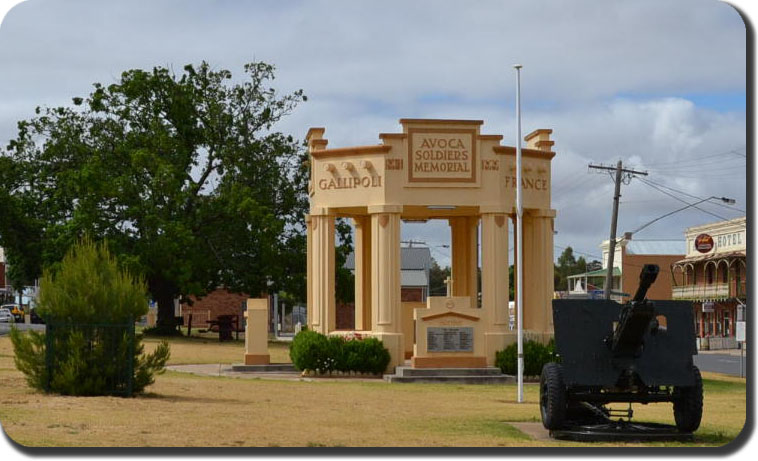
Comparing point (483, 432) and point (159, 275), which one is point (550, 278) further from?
point (159, 275)

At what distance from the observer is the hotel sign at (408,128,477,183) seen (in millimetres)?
35250

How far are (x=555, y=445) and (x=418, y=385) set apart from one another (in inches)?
566

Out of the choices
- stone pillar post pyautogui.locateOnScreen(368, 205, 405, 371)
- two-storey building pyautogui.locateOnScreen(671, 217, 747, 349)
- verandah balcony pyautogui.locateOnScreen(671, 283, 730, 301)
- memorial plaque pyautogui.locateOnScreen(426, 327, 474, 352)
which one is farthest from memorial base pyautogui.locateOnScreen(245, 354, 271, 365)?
verandah balcony pyautogui.locateOnScreen(671, 283, 730, 301)

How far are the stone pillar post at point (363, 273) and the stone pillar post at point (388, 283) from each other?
4.12 meters

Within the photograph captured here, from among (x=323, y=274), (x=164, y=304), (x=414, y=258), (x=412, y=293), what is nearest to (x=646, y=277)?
(x=323, y=274)

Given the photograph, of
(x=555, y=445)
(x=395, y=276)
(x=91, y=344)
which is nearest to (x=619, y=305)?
(x=555, y=445)

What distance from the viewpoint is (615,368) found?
1906 cm

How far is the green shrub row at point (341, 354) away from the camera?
3475 cm

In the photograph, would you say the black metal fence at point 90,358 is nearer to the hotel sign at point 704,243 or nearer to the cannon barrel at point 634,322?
the cannon barrel at point 634,322

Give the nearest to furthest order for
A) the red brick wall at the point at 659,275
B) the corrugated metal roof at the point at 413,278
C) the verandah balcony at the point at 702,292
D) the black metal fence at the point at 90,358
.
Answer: the black metal fence at the point at 90,358
the verandah balcony at the point at 702,292
the corrugated metal roof at the point at 413,278
the red brick wall at the point at 659,275

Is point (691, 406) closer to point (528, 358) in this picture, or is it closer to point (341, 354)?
point (528, 358)

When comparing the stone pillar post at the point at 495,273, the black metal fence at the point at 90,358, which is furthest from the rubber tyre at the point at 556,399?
the stone pillar post at the point at 495,273

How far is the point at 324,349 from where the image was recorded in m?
35.2

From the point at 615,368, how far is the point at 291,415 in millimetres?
6534
